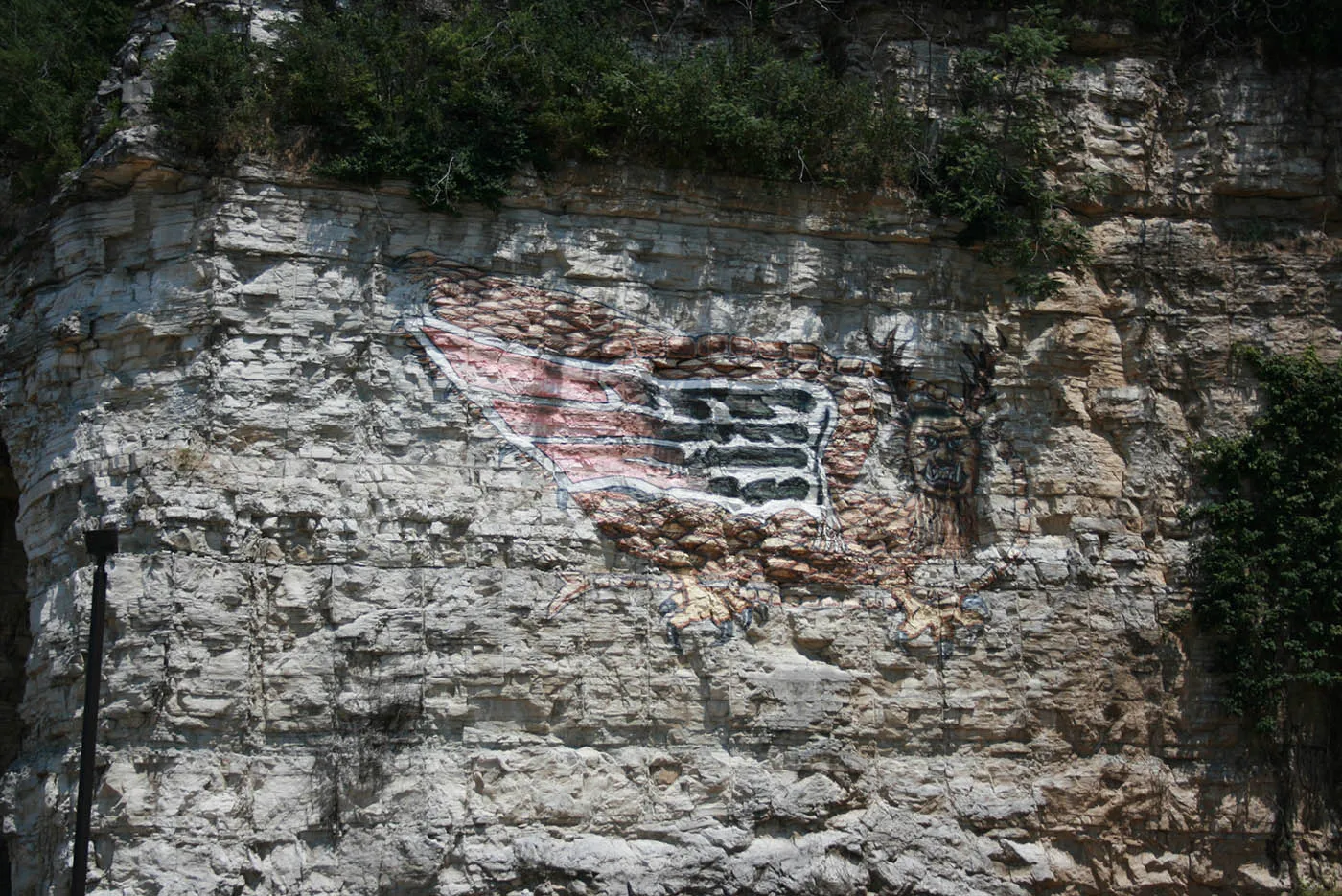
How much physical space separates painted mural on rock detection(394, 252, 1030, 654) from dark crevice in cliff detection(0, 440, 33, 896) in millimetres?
4253

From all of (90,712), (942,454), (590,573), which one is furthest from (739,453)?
(90,712)

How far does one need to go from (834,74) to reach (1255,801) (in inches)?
266

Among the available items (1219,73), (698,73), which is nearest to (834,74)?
(698,73)

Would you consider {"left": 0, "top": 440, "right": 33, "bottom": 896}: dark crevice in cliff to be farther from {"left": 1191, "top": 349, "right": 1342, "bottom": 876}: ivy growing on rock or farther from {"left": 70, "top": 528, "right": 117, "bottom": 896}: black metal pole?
{"left": 1191, "top": 349, "right": 1342, "bottom": 876}: ivy growing on rock

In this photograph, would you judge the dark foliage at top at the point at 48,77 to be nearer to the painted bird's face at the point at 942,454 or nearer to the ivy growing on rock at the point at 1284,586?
the painted bird's face at the point at 942,454

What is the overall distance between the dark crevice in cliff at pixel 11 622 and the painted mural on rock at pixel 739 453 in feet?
14.0

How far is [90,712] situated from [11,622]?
4.18 meters

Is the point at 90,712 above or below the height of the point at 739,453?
below

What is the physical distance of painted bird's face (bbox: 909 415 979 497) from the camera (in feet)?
34.4

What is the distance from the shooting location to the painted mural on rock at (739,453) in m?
9.82

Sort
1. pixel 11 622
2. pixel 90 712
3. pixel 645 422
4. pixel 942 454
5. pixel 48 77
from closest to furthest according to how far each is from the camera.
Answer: pixel 90 712 < pixel 645 422 < pixel 942 454 < pixel 48 77 < pixel 11 622

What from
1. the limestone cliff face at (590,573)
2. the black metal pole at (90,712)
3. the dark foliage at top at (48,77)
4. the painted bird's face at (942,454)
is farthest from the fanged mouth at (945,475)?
the dark foliage at top at (48,77)

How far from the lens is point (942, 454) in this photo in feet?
34.6

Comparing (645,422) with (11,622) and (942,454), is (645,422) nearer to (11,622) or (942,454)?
(942,454)
